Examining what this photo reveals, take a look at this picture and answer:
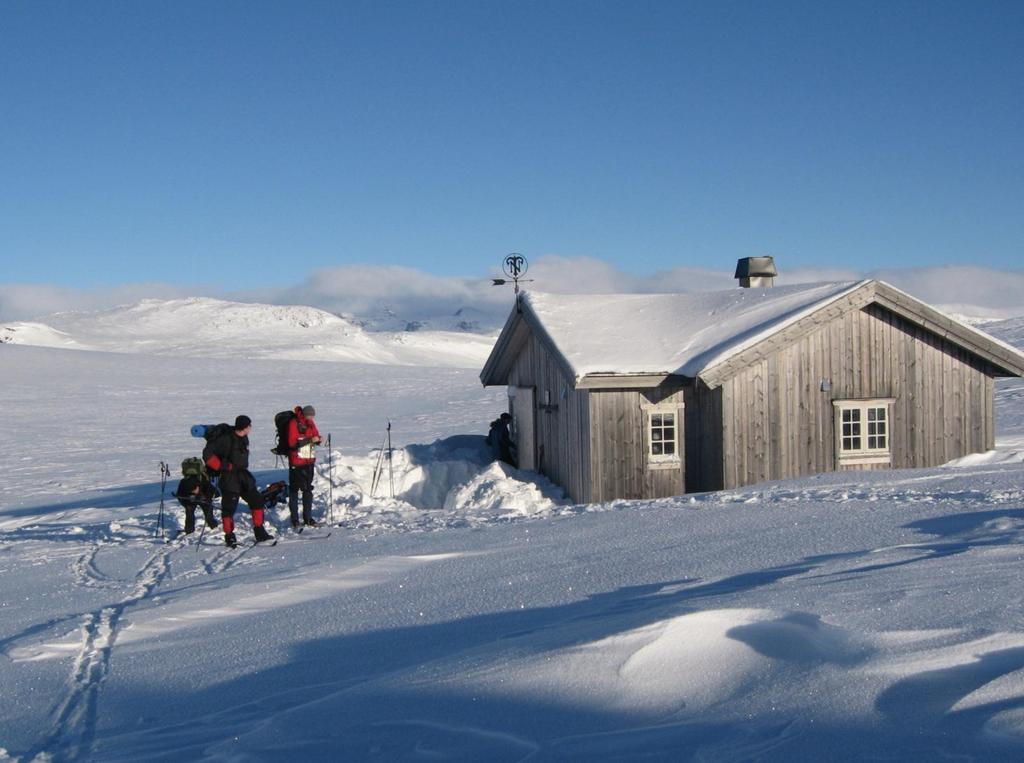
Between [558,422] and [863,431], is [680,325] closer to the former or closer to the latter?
[558,422]

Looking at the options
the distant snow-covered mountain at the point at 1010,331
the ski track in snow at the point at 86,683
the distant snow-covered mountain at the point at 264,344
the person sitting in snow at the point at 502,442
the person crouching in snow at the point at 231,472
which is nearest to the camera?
the ski track in snow at the point at 86,683

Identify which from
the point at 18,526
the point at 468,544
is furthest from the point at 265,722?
the point at 18,526

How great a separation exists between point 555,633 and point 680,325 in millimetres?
12508

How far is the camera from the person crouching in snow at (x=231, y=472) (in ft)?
38.7

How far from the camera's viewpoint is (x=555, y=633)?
217 inches

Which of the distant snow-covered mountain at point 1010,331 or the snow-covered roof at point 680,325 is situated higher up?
the distant snow-covered mountain at point 1010,331

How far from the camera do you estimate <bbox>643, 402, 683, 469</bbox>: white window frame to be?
15273 millimetres

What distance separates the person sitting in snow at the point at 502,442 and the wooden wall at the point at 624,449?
5399 mm

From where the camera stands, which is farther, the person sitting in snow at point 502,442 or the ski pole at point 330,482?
the person sitting in snow at point 502,442

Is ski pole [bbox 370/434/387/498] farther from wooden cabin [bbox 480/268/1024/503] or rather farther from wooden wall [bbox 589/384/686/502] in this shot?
wooden wall [bbox 589/384/686/502]

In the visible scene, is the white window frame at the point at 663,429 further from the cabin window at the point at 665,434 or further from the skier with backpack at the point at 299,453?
the skier with backpack at the point at 299,453

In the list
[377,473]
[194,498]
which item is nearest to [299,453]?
[194,498]

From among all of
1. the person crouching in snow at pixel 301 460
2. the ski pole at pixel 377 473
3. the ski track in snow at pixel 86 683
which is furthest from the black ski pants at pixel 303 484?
the ski track in snow at pixel 86 683

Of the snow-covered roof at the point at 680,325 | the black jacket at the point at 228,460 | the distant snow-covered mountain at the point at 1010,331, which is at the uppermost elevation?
the distant snow-covered mountain at the point at 1010,331
